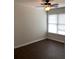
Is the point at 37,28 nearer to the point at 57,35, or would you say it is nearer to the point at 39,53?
A: the point at 57,35

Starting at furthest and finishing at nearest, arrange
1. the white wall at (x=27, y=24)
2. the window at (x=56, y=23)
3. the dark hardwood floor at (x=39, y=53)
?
the window at (x=56, y=23) → the white wall at (x=27, y=24) → the dark hardwood floor at (x=39, y=53)

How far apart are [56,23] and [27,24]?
2.30m

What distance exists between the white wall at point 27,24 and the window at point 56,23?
1.56ft

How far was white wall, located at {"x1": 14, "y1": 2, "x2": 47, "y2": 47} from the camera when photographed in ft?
17.8

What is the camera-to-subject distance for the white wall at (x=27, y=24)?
5.44 metres

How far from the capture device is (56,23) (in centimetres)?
732

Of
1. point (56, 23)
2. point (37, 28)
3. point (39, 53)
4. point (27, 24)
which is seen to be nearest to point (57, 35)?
point (56, 23)

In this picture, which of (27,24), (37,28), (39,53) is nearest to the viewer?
(39,53)

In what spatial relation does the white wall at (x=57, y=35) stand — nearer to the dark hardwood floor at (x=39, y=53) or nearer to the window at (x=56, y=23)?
the window at (x=56, y=23)

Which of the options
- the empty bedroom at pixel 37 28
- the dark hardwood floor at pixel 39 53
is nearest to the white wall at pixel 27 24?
the empty bedroom at pixel 37 28

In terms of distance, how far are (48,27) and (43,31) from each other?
581 mm
